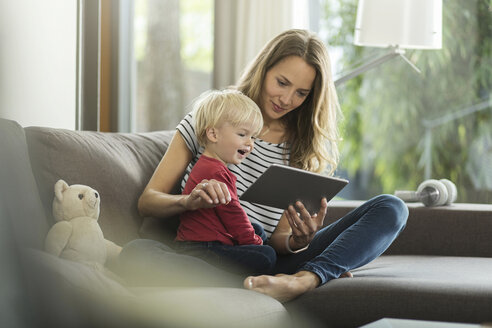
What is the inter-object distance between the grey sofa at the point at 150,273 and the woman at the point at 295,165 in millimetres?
67

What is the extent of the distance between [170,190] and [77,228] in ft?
1.29

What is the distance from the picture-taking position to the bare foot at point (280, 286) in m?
1.40

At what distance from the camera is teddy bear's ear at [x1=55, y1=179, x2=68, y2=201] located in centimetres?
138

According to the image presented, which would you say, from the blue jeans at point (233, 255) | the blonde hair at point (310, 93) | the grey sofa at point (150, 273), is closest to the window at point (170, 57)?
the grey sofa at point (150, 273)

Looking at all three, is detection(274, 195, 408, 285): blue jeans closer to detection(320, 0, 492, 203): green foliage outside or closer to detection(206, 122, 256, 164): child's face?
detection(206, 122, 256, 164): child's face

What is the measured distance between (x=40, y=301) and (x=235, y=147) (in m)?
0.81

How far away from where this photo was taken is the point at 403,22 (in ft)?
7.66

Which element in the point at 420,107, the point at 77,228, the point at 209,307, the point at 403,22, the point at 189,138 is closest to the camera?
the point at 209,307

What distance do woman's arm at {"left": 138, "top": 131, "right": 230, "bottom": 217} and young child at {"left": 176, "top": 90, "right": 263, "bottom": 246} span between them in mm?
56

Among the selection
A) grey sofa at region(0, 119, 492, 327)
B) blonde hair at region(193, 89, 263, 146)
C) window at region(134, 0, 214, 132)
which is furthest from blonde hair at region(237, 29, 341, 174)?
window at region(134, 0, 214, 132)

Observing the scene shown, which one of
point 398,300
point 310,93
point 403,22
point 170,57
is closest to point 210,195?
point 398,300

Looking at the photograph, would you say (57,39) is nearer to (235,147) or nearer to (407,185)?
(235,147)

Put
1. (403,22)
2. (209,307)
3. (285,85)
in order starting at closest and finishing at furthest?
(209,307), (285,85), (403,22)

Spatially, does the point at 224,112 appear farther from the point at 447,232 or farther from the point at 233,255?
the point at 447,232
